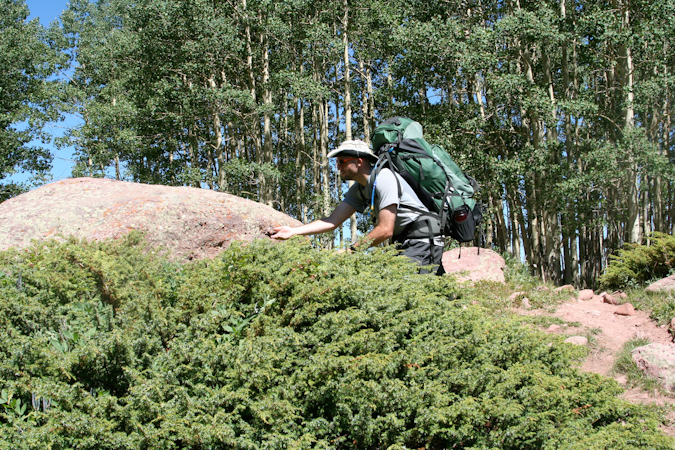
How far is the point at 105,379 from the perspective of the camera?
2.40 m

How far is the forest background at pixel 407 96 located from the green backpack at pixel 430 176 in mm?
11907

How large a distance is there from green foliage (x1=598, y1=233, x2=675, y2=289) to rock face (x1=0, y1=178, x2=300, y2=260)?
541 cm

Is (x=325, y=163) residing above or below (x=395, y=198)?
above

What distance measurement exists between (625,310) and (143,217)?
5.65m

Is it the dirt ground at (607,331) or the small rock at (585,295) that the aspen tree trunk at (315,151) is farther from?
the dirt ground at (607,331)

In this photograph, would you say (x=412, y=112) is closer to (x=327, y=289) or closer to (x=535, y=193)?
(x=535, y=193)

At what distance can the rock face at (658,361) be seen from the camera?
436 centimetres

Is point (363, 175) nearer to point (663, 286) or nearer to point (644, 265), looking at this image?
point (663, 286)

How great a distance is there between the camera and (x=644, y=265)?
7.93m

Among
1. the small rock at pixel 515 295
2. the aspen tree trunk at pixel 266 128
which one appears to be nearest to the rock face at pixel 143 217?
the small rock at pixel 515 295

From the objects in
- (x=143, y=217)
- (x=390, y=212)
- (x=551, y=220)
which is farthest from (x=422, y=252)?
(x=551, y=220)

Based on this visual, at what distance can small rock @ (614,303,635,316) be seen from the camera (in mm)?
6356

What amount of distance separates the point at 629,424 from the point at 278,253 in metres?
2.08

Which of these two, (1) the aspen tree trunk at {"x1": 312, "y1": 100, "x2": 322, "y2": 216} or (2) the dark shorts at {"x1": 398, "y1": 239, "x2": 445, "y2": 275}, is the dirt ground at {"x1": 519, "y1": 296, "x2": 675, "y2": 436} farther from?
(1) the aspen tree trunk at {"x1": 312, "y1": 100, "x2": 322, "y2": 216}
